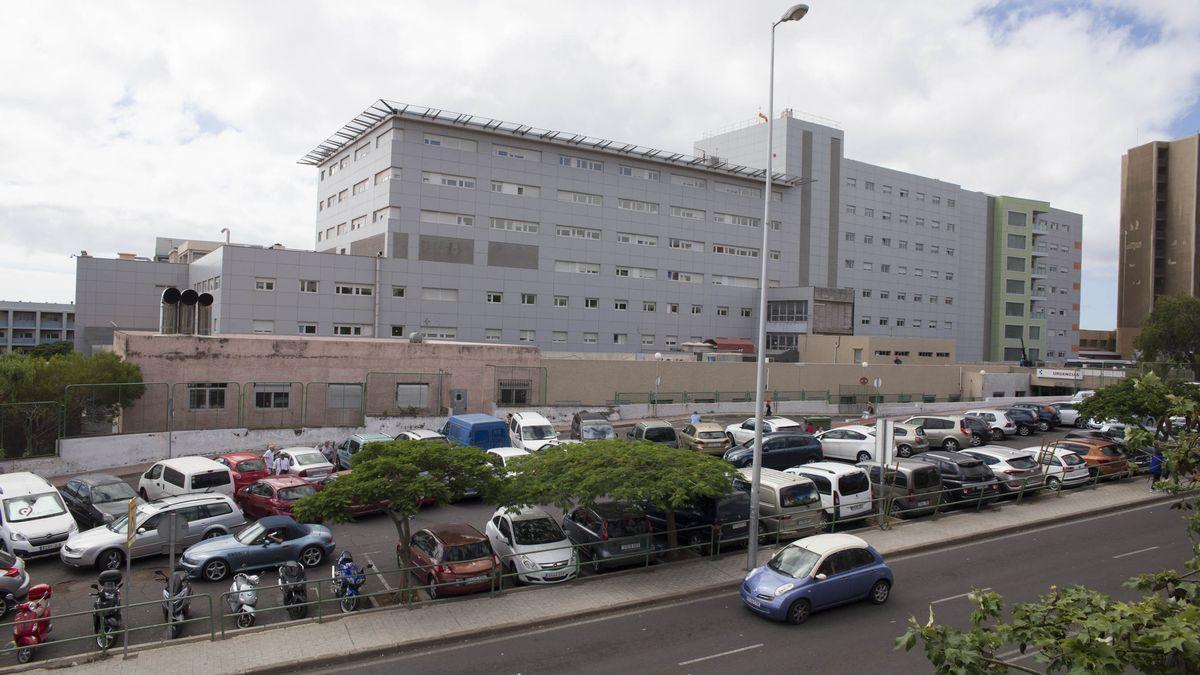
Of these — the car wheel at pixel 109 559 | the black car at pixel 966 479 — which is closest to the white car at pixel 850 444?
the black car at pixel 966 479

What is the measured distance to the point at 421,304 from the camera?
166 feet

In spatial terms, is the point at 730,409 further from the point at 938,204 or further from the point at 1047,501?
the point at 938,204

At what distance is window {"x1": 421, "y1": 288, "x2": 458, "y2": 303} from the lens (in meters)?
50.7

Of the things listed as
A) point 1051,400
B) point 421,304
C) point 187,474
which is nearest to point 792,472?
point 187,474

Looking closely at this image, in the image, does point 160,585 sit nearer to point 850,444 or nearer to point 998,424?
point 850,444

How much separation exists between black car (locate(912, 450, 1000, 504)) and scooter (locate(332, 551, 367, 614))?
16.1 m

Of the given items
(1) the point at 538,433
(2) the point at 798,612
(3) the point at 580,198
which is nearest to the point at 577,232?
(3) the point at 580,198

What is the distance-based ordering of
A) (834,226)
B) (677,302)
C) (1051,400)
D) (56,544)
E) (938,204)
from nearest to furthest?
(56,544) < (1051,400) < (677,302) < (834,226) < (938,204)

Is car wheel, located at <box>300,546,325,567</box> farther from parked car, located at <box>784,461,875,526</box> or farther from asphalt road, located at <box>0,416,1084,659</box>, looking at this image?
parked car, located at <box>784,461,875,526</box>

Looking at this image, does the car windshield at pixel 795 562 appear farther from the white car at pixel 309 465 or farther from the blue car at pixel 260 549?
the white car at pixel 309 465

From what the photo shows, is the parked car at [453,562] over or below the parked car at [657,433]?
below

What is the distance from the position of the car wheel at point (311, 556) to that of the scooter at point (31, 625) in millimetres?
4742

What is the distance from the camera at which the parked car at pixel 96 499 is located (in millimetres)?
18078

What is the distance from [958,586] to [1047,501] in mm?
9822
